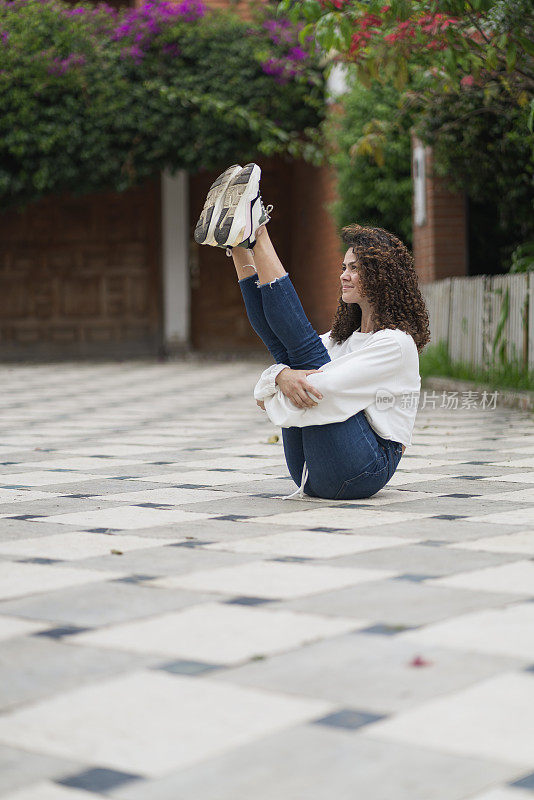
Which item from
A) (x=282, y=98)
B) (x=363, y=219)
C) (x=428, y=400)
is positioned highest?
(x=282, y=98)

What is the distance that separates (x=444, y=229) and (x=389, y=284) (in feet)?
23.1

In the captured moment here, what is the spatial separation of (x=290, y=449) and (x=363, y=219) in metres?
7.97

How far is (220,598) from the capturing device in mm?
2633

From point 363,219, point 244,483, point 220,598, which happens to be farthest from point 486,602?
point 363,219

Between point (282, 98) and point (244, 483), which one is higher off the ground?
point (282, 98)

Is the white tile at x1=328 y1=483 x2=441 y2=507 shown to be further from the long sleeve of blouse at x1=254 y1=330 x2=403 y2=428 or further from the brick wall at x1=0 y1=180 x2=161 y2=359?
the brick wall at x1=0 y1=180 x2=161 y2=359

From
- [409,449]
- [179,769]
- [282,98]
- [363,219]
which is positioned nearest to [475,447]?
[409,449]

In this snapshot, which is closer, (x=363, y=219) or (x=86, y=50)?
(x=363, y=219)

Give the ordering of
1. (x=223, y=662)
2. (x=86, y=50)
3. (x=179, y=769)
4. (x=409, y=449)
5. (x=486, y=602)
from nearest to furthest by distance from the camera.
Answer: (x=179, y=769)
(x=223, y=662)
(x=486, y=602)
(x=409, y=449)
(x=86, y=50)

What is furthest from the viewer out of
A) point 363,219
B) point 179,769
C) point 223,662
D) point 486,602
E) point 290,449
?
point 363,219

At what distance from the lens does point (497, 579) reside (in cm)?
277

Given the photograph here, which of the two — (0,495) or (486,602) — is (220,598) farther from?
(0,495)

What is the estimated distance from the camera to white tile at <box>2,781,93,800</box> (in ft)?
5.26

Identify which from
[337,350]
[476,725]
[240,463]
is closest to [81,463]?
[240,463]
